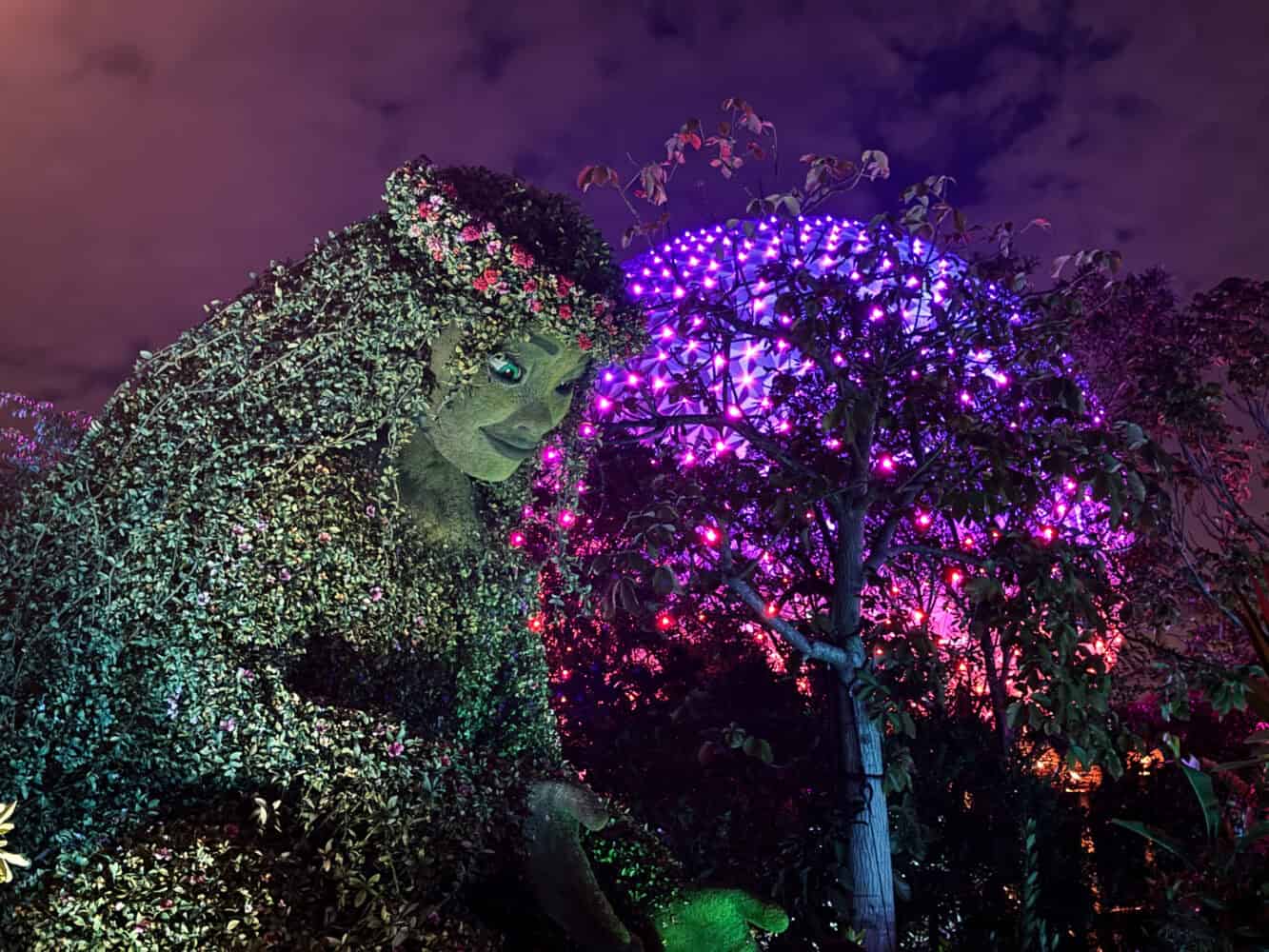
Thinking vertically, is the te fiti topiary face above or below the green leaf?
above

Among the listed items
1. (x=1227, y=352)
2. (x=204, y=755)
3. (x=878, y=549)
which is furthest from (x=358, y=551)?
(x=1227, y=352)

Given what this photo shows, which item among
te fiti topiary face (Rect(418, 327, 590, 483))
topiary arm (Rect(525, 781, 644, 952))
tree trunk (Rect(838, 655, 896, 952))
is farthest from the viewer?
tree trunk (Rect(838, 655, 896, 952))

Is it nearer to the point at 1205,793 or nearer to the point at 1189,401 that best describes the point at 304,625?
the point at 1205,793

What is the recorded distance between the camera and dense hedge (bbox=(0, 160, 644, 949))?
2.11 m

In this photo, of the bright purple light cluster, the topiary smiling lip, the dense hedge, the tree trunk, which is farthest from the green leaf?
the topiary smiling lip

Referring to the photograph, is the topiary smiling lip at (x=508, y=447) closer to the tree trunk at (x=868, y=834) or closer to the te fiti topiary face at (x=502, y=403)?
the te fiti topiary face at (x=502, y=403)

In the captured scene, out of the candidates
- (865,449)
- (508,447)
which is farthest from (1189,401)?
(508,447)

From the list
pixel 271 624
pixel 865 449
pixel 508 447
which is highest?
pixel 865 449

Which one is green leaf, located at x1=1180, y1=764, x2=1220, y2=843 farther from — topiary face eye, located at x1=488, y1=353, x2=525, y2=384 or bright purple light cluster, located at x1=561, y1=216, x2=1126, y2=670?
topiary face eye, located at x1=488, y1=353, x2=525, y2=384

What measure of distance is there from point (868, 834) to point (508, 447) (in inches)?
136

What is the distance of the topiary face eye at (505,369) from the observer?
263cm

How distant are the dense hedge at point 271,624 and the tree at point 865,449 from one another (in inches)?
41.2

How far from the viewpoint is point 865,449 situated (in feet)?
17.5

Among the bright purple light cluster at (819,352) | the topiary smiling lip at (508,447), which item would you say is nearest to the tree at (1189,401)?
the bright purple light cluster at (819,352)
